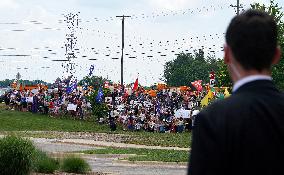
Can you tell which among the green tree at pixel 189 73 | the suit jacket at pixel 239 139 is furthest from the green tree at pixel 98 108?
the green tree at pixel 189 73

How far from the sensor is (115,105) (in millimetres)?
45500

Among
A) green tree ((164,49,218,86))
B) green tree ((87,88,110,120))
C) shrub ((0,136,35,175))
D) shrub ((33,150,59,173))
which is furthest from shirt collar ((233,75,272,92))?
green tree ((164,49,218,86))

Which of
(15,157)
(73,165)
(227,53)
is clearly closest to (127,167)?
(73,165)

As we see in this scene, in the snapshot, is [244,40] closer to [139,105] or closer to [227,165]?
[227,165]

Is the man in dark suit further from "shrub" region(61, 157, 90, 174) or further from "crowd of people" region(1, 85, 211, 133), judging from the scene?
"crowd of people" region(1, 85, 211, 133)

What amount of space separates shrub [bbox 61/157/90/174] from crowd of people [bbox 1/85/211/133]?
20014 millimetres

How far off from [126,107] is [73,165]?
26442mm

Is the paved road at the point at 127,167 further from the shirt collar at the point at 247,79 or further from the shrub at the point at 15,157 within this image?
the shirt collar at the point at 247,79

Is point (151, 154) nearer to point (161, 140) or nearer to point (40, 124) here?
point (161, 140)

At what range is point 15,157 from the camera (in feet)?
47.2

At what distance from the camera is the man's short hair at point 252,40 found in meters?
2.98

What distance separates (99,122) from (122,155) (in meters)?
20.2

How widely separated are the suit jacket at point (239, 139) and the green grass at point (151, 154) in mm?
19986

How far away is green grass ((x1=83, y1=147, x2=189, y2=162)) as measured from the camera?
23.1 metres
